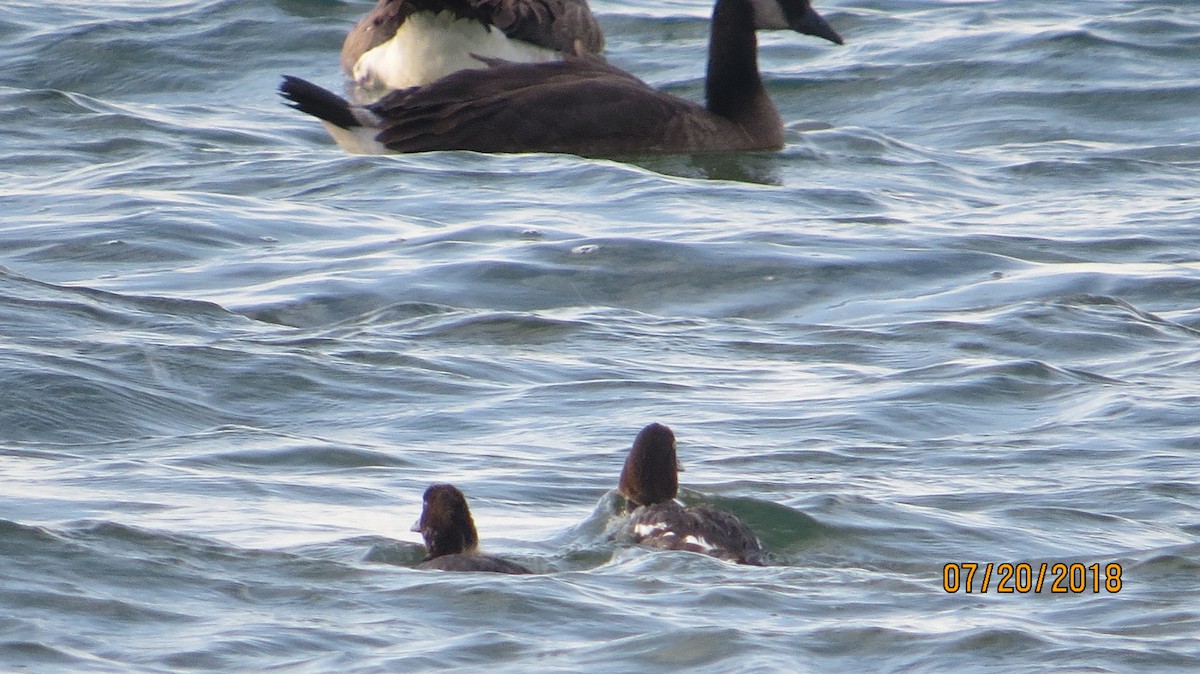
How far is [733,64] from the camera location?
14.4m

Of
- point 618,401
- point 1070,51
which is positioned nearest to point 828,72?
point 1070,51

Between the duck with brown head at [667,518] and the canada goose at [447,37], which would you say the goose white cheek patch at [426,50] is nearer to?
the canada goose at [447,37]

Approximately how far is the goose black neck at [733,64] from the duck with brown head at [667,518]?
302 inches

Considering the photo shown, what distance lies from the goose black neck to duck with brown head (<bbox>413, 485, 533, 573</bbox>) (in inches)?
324

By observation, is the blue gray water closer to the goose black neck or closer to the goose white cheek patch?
the goose black neck

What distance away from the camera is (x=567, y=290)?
33.6 ft

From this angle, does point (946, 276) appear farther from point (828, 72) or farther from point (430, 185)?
point (828, 72)

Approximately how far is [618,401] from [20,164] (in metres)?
6.09

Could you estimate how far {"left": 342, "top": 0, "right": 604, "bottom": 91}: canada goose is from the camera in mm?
15742

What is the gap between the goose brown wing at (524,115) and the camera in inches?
532
